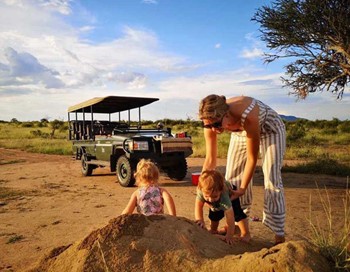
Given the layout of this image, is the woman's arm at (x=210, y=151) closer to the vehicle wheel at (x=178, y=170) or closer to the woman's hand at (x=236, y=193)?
the woman's hand at (x=236, y=193)

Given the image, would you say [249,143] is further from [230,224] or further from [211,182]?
[230,224]

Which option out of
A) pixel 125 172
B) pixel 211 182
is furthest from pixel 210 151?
pixel 125 172

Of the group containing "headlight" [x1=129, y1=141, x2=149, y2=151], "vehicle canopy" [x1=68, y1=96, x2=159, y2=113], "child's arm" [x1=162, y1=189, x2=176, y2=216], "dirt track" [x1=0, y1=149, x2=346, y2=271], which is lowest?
"dirt track" [x1=0, y1=149, x2=346, y2=271]

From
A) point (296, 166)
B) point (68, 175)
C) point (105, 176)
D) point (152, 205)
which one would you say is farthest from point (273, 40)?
point (152, 205)

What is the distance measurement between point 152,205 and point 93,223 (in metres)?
1.97

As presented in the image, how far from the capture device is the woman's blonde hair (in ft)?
11.7

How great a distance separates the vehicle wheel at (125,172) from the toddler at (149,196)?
4697 millimetres

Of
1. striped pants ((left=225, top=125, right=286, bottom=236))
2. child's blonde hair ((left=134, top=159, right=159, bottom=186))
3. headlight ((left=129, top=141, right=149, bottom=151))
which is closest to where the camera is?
striped pants ((left=225, top=125, right=286, bottom=236))

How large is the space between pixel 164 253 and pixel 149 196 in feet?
3.83

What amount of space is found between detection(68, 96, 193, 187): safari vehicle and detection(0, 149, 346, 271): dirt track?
42 centimetres

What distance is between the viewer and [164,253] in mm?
3203

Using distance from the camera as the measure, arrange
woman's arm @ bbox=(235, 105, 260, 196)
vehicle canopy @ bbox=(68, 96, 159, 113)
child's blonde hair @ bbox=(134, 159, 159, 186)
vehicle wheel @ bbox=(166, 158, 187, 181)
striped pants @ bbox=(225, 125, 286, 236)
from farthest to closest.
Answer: vehicle canopy @ bbox=(68, 96, 159, 113)
vehicle wheel @ bbox=(166, 158, 187, 181)
child's blonde hair @ bbox=(134, 159, 159, 186)
striped pants @ bbox=(225, 125, 286, 236)
woman's arm @ bbox=(235, 105, 260, 196)

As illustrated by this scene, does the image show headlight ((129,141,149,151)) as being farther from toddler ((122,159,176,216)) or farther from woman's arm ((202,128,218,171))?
woman's arm ((202,128,218,171))

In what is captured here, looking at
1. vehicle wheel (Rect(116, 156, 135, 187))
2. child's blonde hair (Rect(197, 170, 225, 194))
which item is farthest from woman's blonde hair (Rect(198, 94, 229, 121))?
vehicle wheel (Rect(116, 156, 135, 187))
